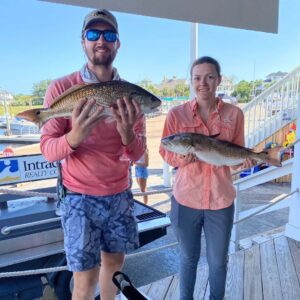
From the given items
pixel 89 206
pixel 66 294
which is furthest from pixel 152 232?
pixel 89 206

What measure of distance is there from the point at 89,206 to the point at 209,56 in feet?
3.29

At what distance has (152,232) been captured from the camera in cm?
258

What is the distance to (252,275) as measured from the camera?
2.18 meters

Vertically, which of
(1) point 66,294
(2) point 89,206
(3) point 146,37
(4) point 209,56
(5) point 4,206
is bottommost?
(1) point 66,294

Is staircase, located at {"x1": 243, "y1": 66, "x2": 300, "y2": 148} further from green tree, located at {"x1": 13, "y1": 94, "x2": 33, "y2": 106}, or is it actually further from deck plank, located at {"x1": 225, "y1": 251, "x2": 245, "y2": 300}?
green tree, located at {"x1": 13, "y1": 94, "x2": 33, "y2": 106}

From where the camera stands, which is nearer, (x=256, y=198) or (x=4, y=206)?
(x=4, y=206)

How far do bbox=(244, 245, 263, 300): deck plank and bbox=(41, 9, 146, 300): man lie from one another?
1.17 metres

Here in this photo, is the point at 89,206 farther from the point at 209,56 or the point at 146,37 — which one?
the point at 146,37

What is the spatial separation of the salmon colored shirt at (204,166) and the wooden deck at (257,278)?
0.84 m

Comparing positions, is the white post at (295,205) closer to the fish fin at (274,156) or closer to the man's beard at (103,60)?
the fish fin at (274,156)

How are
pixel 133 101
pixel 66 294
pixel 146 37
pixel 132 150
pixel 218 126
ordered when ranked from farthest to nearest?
pixel 146 37
pixel 66 294
pixel 218 126
pixel 132 150
pixel 133 101

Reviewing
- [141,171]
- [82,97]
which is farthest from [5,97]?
[82,97]

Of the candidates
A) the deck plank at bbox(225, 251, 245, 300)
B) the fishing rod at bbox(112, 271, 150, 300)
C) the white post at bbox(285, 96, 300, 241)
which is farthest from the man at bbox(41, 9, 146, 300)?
the white post at bbox(285, 96, 300, 241)

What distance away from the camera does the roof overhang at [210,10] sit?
176 cm
